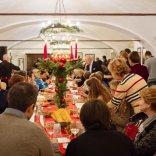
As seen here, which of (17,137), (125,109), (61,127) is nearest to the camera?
(17,137)

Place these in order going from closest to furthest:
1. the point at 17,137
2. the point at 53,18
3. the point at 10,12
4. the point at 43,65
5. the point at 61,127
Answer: the point at 17,137 < the point at 61,127 < the point at 43,65 < the point at 10,12 < the point at 53,18

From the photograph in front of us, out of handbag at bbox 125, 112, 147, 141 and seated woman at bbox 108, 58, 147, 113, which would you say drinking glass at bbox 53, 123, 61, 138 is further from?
seated woman at bbox 108, 58, 147, 113

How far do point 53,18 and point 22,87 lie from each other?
37.5ft

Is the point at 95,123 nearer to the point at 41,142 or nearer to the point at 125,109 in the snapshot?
the point at 41,142

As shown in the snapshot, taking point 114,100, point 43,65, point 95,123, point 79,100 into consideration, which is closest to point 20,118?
point 95,123

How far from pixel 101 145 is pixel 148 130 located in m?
0.85

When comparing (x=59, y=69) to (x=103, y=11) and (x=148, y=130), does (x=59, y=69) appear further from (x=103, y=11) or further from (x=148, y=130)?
(x=103, y=11)

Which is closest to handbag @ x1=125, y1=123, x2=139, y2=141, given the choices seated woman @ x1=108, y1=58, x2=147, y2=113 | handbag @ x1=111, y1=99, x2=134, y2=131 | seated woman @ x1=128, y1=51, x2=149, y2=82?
handbag @ x1=111, y1=99, x2=134, y2=131

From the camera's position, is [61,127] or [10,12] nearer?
[61,127]

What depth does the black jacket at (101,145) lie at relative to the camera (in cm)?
241

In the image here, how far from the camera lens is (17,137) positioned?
2.27m

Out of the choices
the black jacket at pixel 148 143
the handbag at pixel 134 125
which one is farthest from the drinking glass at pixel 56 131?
the black jacket at pixel 148 143

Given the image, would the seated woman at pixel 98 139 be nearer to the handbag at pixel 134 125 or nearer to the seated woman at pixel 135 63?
the handbag at pixel 134 125

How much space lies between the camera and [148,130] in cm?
314
